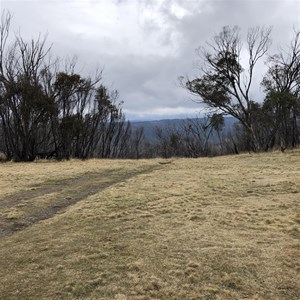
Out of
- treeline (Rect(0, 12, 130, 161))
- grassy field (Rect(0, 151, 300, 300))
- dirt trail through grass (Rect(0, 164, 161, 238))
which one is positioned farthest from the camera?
treeline (Rect(0, 12, 130, 161))

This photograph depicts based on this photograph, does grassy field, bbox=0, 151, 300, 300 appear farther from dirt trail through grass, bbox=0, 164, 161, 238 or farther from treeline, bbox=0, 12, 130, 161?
treeline, bbox=0, 12, 130, 161

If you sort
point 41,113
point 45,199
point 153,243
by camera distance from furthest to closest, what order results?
point 41,113 < point 45,199 < point 153,243

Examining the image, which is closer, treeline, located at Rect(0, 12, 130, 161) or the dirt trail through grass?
the dirt trail through grass

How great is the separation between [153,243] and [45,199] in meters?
4.92

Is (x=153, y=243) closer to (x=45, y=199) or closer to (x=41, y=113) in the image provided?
(x=45, y=199)

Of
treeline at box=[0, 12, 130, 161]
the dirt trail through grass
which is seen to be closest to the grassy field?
the dirt trail through grass

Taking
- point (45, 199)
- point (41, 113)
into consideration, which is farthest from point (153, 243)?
point (41, 113)

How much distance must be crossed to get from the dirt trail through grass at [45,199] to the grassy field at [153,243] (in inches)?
1.3

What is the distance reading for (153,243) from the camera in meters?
5.35

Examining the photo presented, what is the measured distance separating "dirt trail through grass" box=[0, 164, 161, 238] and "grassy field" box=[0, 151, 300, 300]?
0.11 feet

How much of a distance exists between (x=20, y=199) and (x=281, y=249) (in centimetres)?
704

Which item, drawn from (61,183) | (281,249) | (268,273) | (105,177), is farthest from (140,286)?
(105,177)

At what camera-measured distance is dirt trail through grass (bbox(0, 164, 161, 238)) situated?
23.9 ft

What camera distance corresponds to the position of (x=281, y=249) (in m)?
4.93
